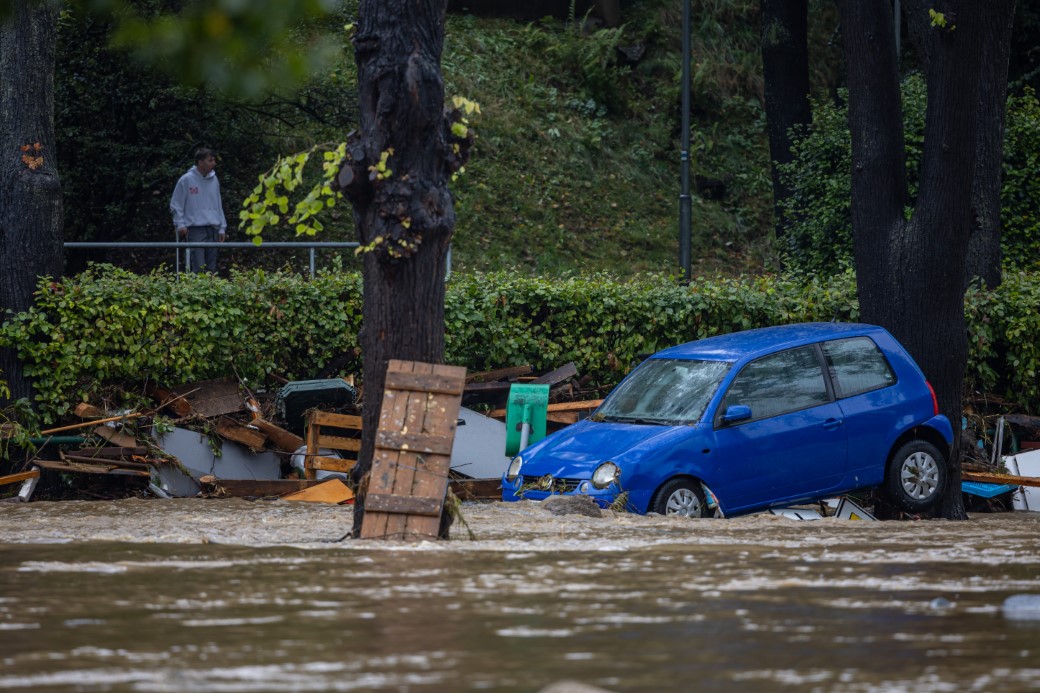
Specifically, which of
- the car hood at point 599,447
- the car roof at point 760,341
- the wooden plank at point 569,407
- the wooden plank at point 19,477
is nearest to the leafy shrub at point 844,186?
the wooden plank at point 569,407

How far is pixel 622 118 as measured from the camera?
32.8 metres

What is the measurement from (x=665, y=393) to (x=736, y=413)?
905mm

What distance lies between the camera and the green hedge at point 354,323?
1373 centimetres

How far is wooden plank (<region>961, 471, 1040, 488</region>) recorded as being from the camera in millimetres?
13578

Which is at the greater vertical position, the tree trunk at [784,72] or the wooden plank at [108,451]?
the tree trunk at [784,72]

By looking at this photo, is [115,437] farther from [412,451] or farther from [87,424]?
[412,451]

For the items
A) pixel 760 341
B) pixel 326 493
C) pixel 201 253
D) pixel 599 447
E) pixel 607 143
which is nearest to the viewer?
pixel 599 447

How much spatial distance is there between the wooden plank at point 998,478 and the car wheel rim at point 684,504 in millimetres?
3796

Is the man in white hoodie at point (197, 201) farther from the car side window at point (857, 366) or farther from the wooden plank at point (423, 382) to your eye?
the wooden plank at point (423, 382)

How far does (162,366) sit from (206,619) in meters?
8.16

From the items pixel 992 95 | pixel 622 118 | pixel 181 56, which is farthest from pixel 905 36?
pixel 181 56

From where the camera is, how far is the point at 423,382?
9.10 metres

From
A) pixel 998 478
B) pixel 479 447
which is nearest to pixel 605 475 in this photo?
pixel 479 447

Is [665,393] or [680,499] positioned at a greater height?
[665,393]
